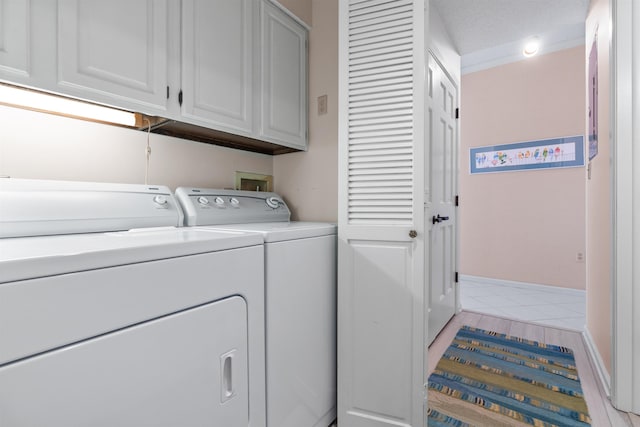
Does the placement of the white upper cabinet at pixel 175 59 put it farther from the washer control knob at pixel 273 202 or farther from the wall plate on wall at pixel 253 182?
the washer control knob at pixel 273 202

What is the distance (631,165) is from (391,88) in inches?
52.5

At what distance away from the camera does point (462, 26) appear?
9.14 ft

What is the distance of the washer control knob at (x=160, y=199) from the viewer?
57.2 inches

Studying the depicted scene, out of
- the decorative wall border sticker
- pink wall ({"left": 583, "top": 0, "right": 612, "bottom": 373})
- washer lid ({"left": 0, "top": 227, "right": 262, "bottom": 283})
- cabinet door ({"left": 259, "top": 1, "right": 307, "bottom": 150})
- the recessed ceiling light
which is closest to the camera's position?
washer lid ({"left": 0, "top": 227, "right": 262, "bottom": 283})

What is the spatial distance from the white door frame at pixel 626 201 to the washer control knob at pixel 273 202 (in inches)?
73.4

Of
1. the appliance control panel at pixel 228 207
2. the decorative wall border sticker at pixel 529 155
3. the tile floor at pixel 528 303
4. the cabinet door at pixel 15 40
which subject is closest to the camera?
the cabinet door at pixel 15 40

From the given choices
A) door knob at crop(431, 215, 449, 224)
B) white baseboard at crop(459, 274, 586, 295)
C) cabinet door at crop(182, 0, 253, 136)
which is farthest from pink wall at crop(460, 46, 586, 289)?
cabinet door at crop(182, 0, 253, 136)

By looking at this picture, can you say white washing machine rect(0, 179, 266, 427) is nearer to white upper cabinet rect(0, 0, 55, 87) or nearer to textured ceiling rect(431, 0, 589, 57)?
white upper cabinet rect(0, 0, 55, 87)

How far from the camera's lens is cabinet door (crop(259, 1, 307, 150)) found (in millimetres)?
1822

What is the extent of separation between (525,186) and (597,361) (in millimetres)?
2468

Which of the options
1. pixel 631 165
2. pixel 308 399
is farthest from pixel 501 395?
pixel 631 165

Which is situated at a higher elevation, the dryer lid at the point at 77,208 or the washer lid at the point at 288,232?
the dryer lid at the point at 77,208

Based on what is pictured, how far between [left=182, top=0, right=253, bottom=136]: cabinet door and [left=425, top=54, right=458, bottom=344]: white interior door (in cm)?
128

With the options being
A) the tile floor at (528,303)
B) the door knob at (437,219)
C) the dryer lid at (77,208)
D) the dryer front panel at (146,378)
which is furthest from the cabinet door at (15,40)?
the tile floor at (528,303)
